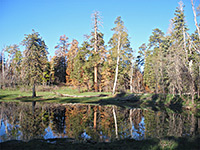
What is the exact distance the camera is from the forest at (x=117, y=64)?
24.2m

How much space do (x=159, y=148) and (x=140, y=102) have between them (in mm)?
21280

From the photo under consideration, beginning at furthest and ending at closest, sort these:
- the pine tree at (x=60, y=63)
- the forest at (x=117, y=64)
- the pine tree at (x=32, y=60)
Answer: the pine tree at (x=60, y=63), the pine tree at (x=32, y=60), the forest at (x=117, y=64)

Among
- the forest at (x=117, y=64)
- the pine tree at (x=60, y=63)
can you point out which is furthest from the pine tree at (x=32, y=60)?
the pine tree at (x=60, y=63)

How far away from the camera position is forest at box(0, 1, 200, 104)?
24.2 m

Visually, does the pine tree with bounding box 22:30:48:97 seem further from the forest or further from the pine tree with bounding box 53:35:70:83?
the pine tree with bounding box 53:35:70:83

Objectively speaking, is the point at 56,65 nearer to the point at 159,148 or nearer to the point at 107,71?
the point at 107,71

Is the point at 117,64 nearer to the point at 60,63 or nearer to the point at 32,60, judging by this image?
the point at 32,60

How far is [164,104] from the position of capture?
2572 centimetres

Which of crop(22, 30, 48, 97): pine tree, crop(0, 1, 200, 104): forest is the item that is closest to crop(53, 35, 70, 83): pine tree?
crop(0, 1, 200, 104): forest

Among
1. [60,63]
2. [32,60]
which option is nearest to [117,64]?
[32,60]

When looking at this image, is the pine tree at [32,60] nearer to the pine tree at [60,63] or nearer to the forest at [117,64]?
the forest at [117,64]

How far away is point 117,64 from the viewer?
113 ft

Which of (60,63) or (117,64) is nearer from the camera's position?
(117,64)

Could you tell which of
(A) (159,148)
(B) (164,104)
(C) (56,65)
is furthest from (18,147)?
(C) (56,65)
